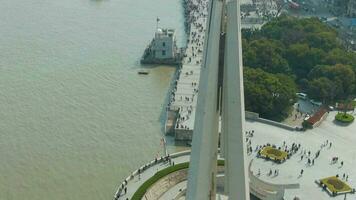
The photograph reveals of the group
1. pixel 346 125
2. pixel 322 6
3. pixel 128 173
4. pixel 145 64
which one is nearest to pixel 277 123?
pixel 346 125

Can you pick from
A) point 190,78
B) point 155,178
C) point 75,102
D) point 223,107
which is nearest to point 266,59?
point 190,78

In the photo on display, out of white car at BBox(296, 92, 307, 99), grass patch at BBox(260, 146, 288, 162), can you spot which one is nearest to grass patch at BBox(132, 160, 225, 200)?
grass patch at BBox(260, 146, 288, 162)

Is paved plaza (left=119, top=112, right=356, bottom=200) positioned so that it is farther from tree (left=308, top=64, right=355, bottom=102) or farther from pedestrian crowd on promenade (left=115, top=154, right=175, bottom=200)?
tree (left=308, top=64, right=355, bottom=102)

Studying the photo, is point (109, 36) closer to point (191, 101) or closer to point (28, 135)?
point (191, 101)

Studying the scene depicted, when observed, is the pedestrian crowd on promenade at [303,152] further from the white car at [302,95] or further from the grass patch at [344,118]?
the white car at [302,95]

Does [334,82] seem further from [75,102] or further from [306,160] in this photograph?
[75,102]
